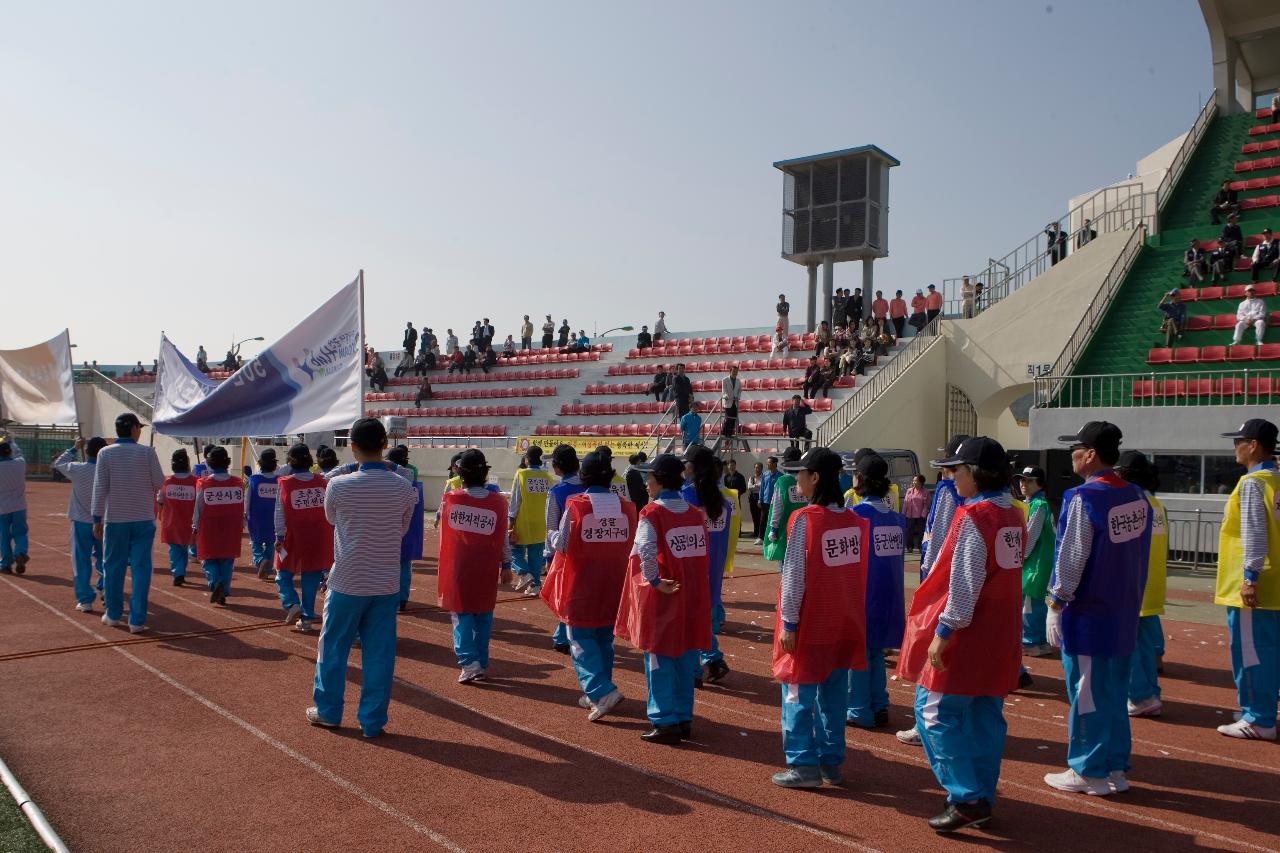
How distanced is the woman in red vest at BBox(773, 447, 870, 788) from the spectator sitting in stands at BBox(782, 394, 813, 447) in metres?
14.2

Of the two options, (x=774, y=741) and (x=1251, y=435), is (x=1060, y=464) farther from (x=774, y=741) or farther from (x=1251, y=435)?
(x=774, y=741)

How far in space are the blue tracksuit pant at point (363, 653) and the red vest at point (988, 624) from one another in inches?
130

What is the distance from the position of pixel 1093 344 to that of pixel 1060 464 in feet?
24.2

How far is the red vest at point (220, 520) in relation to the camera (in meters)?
10.6

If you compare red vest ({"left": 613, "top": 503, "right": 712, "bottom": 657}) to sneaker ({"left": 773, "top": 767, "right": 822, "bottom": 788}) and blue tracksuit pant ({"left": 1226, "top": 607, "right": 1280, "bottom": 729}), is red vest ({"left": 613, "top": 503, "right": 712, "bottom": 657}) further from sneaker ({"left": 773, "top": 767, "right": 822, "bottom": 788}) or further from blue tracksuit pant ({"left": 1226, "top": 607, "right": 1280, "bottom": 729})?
blue tracksuit pant ({"left": 1226, "top": 607, "right": 1280, "bottom": 729})

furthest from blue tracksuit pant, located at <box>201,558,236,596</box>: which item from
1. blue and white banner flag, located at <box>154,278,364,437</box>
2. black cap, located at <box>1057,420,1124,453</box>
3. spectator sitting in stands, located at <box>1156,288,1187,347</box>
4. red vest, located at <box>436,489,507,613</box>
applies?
spectator sitting in stands, located at <box>1156,288,1187,347</box>

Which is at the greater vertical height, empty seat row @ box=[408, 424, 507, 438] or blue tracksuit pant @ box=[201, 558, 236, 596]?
empty seat row @ box=[408, 424, 507, 438]

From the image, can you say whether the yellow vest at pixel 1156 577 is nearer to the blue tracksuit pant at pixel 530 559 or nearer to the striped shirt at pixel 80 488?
the blue tracksuit pant at pixel 530 559

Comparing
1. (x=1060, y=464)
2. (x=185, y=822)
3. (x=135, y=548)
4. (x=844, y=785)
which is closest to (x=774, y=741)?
(x=844, y=785)

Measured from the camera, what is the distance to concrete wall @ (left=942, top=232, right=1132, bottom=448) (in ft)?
73.2

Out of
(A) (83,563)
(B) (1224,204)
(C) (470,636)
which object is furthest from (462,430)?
(B) (1224,204)

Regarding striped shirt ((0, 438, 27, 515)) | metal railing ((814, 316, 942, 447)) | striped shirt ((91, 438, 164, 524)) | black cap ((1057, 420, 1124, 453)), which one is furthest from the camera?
metal railing ((814, 316, 942, 447))

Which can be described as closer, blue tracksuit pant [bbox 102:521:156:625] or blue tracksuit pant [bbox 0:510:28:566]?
blue tracksuit pant [bbox 102:521:156:625]

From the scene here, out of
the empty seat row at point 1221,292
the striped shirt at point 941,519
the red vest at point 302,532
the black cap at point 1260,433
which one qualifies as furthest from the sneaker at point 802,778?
the empty seat row at point 1221,292
